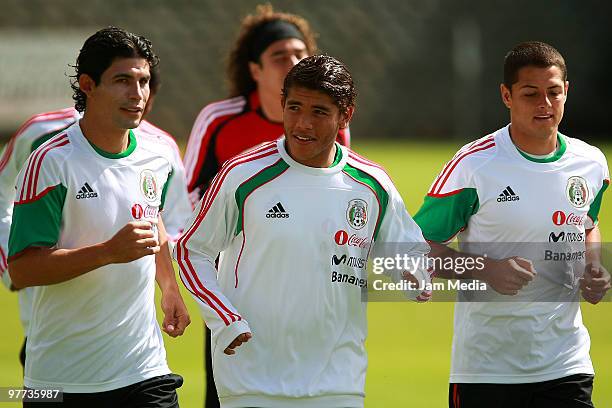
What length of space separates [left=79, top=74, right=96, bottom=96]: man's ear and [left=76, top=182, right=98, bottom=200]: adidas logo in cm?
43

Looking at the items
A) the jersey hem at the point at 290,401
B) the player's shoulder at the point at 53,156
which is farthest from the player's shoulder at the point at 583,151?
the player's shoulder at the point at 53,156

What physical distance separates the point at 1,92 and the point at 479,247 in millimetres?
22532

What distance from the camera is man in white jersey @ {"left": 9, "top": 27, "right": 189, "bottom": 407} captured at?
4852mm

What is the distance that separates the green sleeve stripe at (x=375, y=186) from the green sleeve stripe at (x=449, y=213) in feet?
1.66

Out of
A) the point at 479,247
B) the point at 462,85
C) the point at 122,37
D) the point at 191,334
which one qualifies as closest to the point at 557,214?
the point at 479,247

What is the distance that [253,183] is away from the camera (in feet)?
15.4

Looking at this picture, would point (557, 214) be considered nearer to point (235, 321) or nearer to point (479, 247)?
point (479, 247)

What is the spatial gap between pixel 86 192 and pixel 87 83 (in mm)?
498

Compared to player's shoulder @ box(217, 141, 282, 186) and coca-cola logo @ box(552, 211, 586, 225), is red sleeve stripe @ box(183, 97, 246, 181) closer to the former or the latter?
player's shoulder @ box(217, 141, 282, 186)

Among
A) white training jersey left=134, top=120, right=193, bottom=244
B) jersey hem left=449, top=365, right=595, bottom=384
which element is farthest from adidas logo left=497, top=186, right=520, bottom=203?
white training jersey left=134, top=120, right=193, bottom=244

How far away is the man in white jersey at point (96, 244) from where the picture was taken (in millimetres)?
4852

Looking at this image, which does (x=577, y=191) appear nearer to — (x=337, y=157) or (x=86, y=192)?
(x=337, y=157)

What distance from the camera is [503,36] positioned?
30344mm

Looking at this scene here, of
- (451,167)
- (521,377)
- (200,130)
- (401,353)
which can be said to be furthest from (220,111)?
(401,353)
